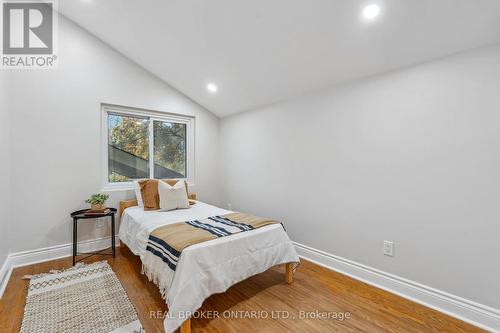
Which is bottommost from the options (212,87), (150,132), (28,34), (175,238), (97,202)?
(175,238)

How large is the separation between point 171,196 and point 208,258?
145 cm

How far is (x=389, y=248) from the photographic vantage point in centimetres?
218

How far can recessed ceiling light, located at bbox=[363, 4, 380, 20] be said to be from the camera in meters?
1.72

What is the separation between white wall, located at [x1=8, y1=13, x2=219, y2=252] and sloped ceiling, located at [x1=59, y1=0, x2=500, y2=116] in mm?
299

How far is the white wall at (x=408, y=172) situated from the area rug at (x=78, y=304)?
202 centimetres

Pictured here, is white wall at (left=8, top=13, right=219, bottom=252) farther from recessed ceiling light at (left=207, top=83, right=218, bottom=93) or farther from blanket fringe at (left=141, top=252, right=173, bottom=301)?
blanket fringe at (left=141, top=252, right=173, bottom=301)

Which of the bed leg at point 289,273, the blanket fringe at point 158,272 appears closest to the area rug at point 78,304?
the blanket fringe at point 158,272

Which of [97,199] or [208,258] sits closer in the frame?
[208,258]

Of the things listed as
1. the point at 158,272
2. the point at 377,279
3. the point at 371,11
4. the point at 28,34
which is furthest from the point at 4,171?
the point at 377,279

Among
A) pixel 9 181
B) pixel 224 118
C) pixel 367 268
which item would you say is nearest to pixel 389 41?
pixel 367 268

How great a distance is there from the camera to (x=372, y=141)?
90.0 inches

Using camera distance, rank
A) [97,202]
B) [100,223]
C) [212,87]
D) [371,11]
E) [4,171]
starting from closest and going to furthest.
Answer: [371,11], [4,171], [97,202], [100,223], [212,87]

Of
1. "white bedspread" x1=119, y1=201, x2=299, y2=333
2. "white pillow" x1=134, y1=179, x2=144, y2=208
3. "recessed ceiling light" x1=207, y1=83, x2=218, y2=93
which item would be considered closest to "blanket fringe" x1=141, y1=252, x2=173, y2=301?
"white bedspread" x1=119, y1=201, x2=299, y2=333

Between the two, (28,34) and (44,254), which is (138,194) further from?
(28,34)
